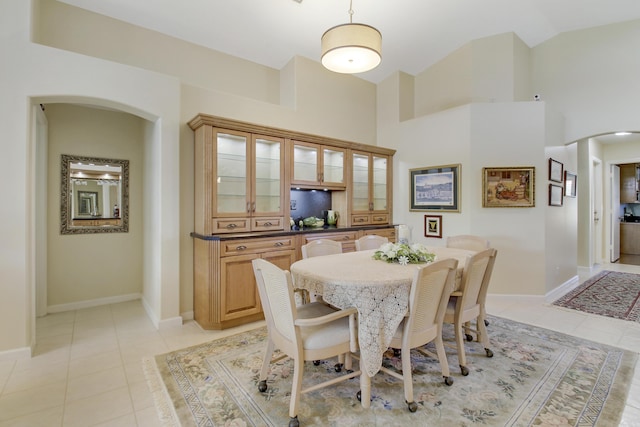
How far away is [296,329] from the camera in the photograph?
1807mm

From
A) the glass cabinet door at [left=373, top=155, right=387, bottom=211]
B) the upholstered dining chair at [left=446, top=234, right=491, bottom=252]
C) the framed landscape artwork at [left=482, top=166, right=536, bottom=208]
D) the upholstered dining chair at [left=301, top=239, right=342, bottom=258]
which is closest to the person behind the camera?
the upholstered dining chair at [left=301, top=239, right=342, bottom=258]

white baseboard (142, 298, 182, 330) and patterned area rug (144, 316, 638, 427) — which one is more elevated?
white baseboard (142, 298, 182, 330)

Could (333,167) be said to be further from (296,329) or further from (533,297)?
(533,297)

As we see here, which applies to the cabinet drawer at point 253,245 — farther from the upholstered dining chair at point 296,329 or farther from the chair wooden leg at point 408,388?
the chair wooden leg at point 408,388

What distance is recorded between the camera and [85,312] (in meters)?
3.83

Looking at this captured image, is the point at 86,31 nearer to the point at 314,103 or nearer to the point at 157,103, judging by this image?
the point at 157,103

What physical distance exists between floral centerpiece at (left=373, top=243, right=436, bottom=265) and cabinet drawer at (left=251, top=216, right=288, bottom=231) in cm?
149

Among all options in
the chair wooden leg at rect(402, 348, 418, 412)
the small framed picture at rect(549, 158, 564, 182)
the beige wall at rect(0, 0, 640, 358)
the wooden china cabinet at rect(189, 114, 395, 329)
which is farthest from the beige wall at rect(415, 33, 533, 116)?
the chair wooden leg at rect(402, 348, 418, 412)

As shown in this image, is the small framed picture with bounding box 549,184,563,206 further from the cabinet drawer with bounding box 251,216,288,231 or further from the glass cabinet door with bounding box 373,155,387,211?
the cabinet drawer with bounding box 251,216,288,231

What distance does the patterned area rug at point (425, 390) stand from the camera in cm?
188

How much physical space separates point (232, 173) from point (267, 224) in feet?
2.33

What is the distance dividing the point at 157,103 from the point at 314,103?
2.21 meters

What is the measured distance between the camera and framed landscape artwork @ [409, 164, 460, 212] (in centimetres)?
448

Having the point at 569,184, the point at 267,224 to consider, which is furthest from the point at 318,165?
the point at 569,184
